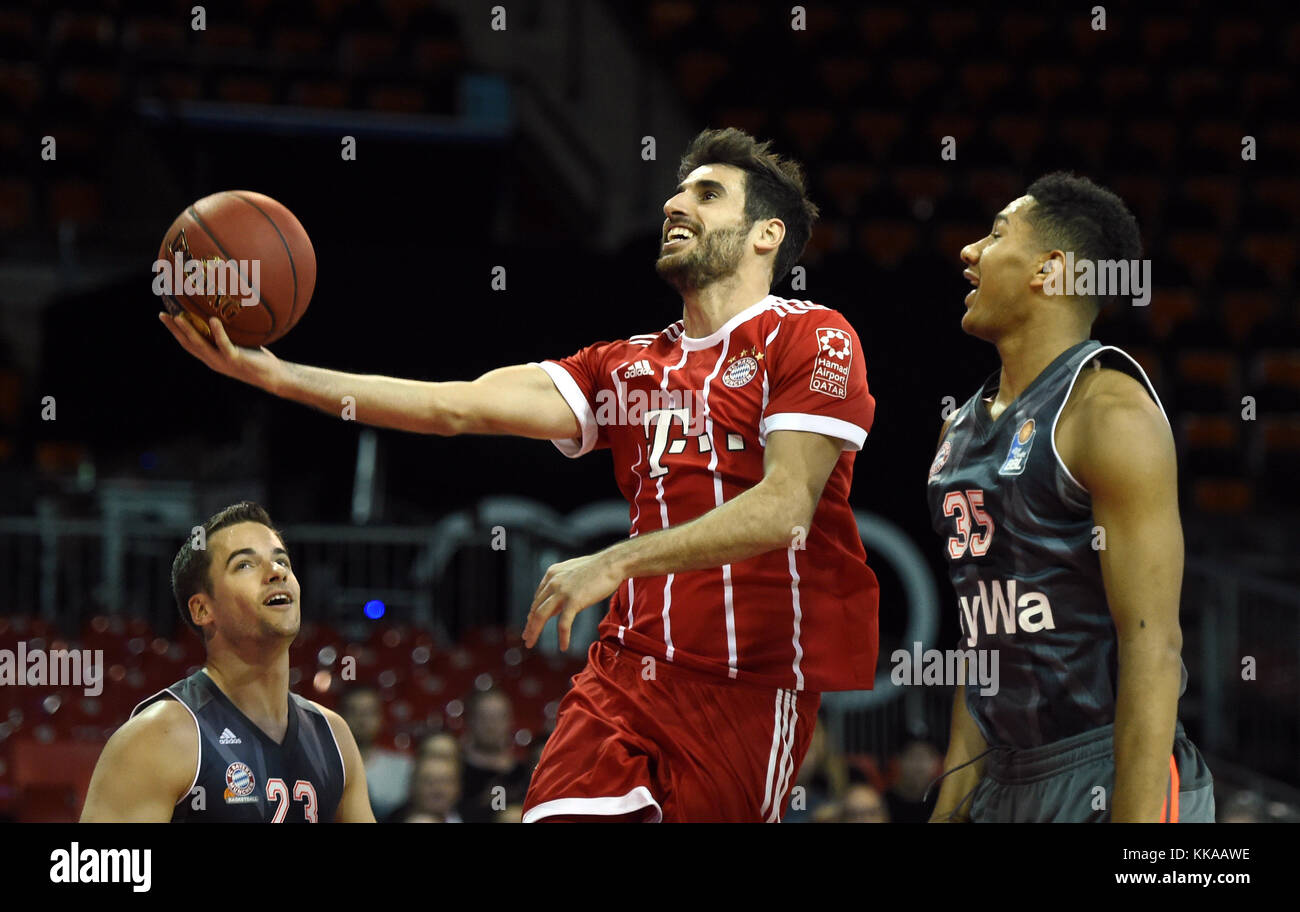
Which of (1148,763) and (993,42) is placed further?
(993,42)

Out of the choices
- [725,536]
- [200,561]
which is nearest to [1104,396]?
[725,536]

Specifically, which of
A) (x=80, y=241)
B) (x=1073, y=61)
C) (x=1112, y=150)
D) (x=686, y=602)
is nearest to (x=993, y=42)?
(x=1073, y=61)

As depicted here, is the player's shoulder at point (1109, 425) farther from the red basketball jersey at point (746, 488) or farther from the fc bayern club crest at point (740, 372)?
the fc bayern club crest at point (740, 372)

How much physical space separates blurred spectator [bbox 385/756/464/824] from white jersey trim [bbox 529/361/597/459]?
2.73m

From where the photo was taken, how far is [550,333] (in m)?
10.5

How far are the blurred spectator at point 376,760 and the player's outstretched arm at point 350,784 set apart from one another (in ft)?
9.50

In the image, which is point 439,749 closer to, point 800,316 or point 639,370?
point 639,370

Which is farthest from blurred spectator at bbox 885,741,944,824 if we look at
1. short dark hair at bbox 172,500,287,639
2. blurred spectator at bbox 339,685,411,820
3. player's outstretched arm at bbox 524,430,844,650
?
player's outstretched arm at bbox 524,430,844,650

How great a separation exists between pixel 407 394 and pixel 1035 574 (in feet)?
5.36

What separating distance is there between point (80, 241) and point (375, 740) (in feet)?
18.9

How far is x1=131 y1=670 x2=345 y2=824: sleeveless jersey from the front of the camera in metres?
4.03

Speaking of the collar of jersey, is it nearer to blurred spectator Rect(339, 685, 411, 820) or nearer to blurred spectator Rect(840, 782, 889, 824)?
blurred spectator Rect(840, 782, 889, 824)

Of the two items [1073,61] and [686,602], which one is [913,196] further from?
[686,602]

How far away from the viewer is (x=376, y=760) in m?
7.43
